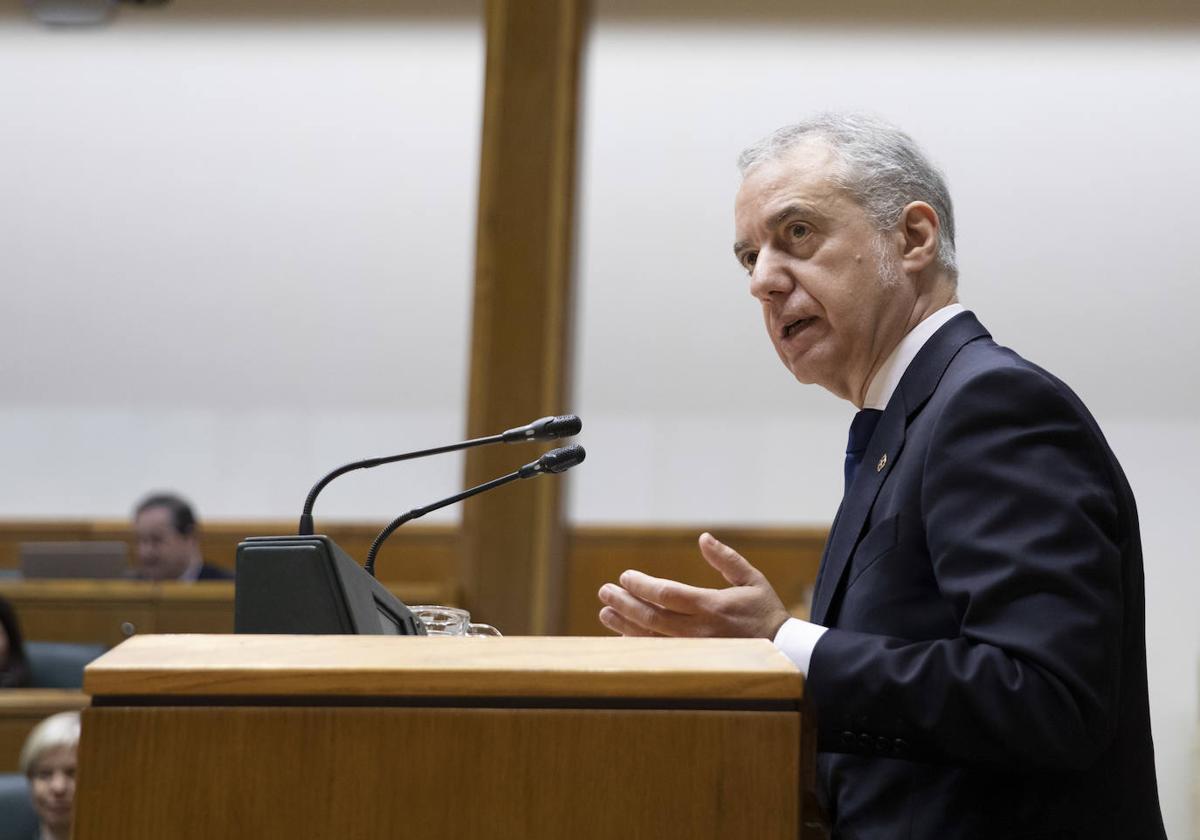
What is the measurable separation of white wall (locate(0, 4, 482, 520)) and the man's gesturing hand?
4.47 meters

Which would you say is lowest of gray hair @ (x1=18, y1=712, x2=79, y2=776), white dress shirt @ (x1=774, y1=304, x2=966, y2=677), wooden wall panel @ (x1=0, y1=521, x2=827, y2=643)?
gray hair @ (x1=18, y1=712, x2=79, y2=776)

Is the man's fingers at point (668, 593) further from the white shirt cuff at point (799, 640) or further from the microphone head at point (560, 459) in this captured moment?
the microphone head at point (560, 459)

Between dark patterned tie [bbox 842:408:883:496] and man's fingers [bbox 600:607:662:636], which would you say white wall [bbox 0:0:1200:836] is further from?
man's fingers [bbox 600:607:662:636]

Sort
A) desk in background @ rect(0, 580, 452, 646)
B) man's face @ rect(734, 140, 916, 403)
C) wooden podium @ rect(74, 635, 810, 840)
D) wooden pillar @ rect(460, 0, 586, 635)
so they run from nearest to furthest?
wooden podium @ rect(74, 635, 810, 840) < man's face @ rect(734, 140, 916, 403) < desk in background @ rect(0, 580, 452, 646) < wooden pillar @ rect(460, 0, 586, 635)

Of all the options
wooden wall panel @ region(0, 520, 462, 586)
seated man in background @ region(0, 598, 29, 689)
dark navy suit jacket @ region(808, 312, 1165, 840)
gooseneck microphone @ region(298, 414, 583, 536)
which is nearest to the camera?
dark navy suit jacket @ region(808, 312, 1165, 840)

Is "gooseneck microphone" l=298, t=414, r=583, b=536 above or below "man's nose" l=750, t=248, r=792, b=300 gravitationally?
below

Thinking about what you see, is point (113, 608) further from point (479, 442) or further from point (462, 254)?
point (479, 442)

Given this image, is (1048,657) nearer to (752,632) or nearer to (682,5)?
(752,632)

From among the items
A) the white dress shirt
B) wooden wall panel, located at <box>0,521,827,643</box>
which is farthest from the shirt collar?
wooden wall panel, located at <box>0,521,827,643</box>

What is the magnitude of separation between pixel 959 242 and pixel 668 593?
4382mm

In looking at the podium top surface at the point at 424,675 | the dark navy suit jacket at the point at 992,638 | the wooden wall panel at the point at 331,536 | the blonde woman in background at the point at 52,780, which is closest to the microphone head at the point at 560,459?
the dark navy suit jacket at the point at 992,638

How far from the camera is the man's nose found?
1713 mm

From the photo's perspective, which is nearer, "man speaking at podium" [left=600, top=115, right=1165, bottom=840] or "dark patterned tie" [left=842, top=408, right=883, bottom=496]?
"man speaking at podium" [left=600, top=115, right=1165, bottom=840]

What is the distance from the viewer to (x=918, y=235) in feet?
5.60
